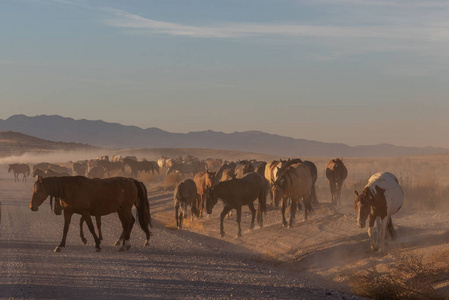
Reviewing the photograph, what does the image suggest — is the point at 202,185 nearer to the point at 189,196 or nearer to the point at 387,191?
the point at 189,196

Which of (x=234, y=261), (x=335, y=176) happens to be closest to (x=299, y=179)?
(x=234, y=261)

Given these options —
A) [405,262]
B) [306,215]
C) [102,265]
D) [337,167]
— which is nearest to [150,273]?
[102,265]

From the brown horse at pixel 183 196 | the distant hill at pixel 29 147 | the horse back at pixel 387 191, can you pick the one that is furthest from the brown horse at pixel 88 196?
the distant hill at pixel 29 147

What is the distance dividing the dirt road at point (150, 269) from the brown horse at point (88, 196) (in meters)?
0.95

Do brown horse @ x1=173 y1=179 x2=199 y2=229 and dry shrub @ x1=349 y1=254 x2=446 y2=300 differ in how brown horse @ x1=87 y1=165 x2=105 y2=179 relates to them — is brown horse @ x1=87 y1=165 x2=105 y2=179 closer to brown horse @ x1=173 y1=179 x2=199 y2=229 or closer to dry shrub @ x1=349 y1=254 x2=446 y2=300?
brown horse @ x1=173 y1=179 x2=199 y2=229

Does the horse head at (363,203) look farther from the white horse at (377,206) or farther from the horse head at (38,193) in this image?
the horse head at (38,193)

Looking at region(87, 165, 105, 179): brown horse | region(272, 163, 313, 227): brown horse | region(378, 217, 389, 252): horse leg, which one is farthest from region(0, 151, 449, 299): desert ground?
region(87, 165, 105, 179): brown horse

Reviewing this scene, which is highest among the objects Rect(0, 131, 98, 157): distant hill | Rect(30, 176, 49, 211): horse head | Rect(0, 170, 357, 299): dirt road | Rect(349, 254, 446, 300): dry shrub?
Rect(0, 131, 98, 157): distant hill

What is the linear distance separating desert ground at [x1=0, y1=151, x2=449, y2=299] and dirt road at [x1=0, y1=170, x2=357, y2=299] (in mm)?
23

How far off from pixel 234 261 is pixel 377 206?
4079 millimetres

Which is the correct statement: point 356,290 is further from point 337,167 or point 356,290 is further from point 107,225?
point 337,167

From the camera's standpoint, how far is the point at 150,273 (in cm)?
1352

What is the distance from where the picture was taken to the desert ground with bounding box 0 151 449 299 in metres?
11.9

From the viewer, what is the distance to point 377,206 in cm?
1444
